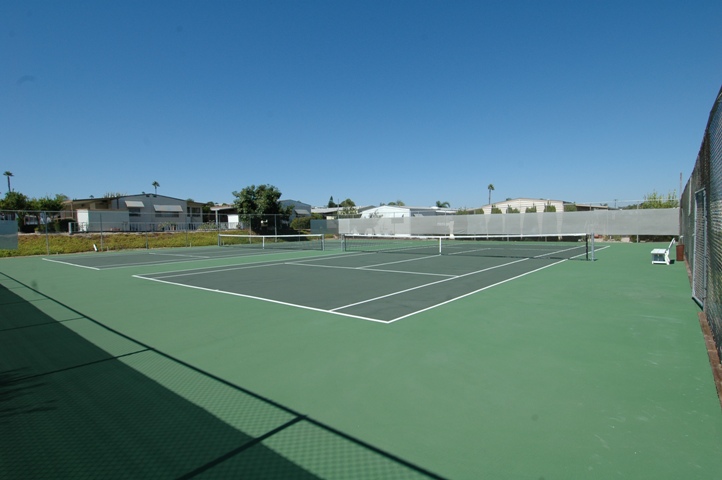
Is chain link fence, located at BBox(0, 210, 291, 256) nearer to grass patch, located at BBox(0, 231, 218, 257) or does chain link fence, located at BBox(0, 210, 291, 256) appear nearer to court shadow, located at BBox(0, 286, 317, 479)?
grass patch, located at BBox(0, 231, 218, 257)

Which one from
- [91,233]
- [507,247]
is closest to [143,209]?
[91,233]

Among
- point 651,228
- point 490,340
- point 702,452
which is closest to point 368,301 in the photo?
point 490,340

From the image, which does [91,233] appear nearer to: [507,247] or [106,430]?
[507,247]

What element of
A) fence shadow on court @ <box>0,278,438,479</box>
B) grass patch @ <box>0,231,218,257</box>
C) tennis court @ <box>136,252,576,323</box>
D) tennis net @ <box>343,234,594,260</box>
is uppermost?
grass patch @ <box>0,231,218,257</box>

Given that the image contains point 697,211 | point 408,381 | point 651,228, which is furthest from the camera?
point 651,228

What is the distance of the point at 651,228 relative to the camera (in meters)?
25.2

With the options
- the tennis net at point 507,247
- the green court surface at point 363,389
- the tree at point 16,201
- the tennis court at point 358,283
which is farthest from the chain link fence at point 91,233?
the green court surface at point 363,389

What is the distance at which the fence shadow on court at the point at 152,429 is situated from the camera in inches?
108

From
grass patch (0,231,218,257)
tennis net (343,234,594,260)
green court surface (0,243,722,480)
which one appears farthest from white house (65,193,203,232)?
green court surface (0,243,722,480)

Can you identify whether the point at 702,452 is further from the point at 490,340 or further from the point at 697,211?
the point at 697,211

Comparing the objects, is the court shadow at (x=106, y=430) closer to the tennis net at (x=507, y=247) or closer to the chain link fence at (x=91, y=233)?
the tennis net at (x=507, y=247)

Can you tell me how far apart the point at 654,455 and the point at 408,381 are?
2.09 m

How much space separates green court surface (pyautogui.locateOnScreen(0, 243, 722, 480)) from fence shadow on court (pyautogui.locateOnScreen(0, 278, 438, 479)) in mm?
16

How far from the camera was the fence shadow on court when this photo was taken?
9.01 ft
